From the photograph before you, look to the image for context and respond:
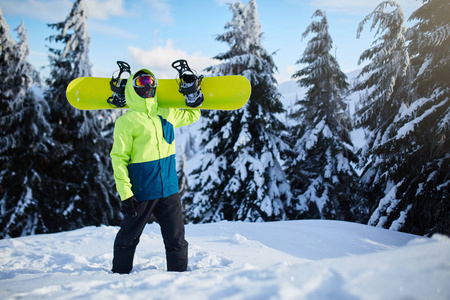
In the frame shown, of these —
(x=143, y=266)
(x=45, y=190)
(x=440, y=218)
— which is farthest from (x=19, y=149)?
(x=440, y=218)

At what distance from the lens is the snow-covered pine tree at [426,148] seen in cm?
550

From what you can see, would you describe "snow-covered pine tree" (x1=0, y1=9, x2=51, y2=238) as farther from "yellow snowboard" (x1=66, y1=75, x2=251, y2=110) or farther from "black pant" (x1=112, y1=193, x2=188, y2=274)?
"black pant" (x1=112, y1=193, x2=188, y2=274)

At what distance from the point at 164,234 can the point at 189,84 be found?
196 cm

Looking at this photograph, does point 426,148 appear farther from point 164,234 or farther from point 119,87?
point 119,87

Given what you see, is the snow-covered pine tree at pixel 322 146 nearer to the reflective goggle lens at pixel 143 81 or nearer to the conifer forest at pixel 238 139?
the conifer forest at pixel 238 139

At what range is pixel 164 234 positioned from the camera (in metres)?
2.95

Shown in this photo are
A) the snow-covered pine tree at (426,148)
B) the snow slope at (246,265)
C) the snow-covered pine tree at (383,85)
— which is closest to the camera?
the snow slope at (246,265)

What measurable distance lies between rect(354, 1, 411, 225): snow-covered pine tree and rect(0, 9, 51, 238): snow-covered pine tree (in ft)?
42.0

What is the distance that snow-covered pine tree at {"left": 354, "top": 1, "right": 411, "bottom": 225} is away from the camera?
8695 mm

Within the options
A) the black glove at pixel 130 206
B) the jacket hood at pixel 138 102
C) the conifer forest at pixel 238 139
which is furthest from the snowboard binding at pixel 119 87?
the conifer forest at pixel 238 139

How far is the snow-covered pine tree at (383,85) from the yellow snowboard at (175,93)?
6165 millimetres

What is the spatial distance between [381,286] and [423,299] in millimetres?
149

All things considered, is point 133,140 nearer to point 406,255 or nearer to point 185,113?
point 185,113

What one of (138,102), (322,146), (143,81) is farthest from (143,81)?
(322,146)
